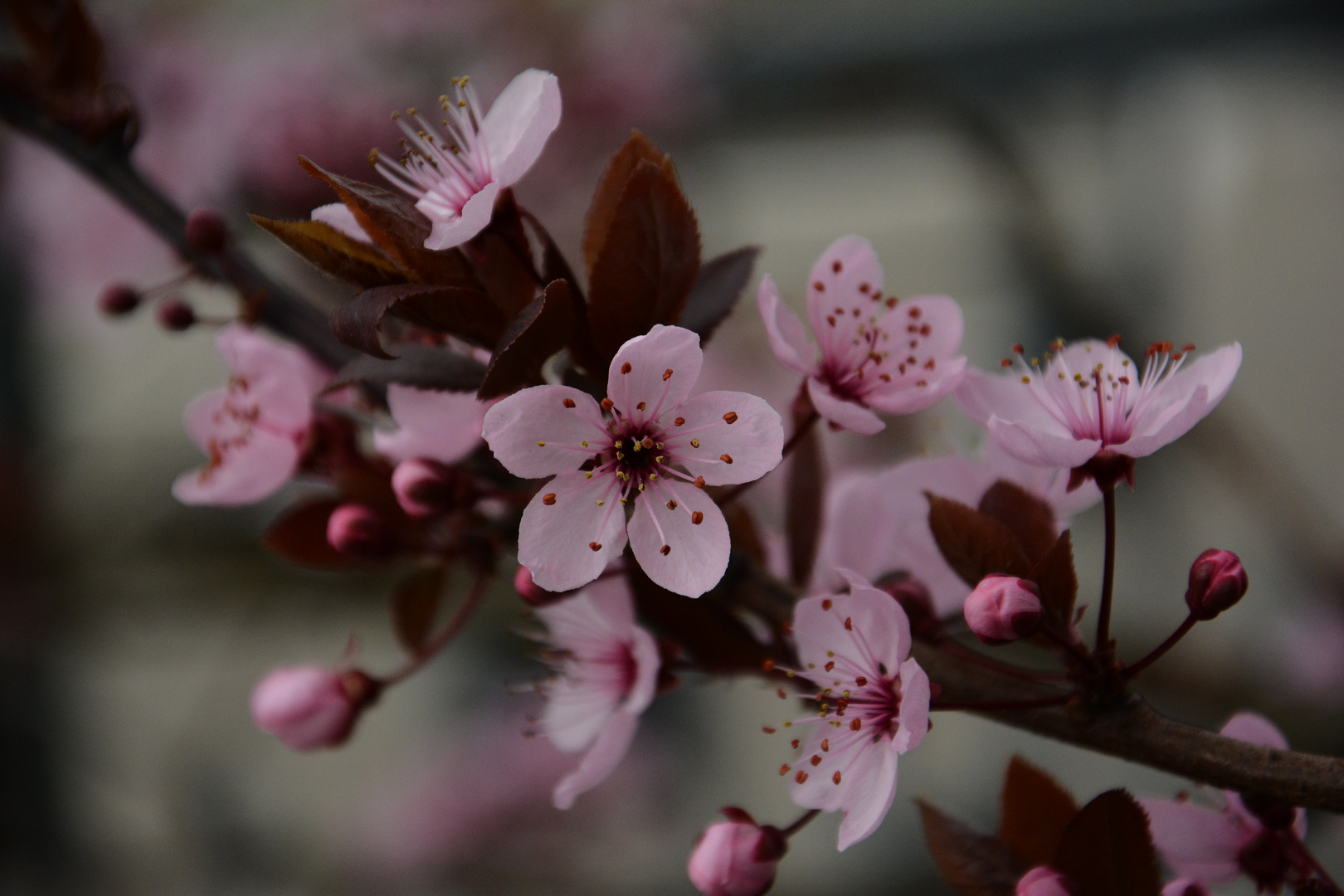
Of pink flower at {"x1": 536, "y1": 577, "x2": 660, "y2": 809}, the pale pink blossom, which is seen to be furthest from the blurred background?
pink flower at {"x1": 536, "y1": 577, "x2": 660, "y2": 809}

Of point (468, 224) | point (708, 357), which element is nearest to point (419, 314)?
point (468, 224)

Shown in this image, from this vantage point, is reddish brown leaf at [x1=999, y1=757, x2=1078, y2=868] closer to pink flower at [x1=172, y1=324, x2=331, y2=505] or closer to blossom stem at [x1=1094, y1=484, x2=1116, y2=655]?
blossom stem at [x1=1094, y1=484, x2=1116, y2=655]

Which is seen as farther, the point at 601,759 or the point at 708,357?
the point at 708,357

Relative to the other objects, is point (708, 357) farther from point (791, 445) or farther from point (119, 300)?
point (791, 445)

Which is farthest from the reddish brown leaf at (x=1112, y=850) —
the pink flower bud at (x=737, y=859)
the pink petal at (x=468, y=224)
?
the pink petal at (x=468, y=224)

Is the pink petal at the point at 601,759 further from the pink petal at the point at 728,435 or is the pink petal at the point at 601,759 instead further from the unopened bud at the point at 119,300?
the unopened bud at the point at 119,300

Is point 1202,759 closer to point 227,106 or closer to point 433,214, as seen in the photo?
point 433,214
